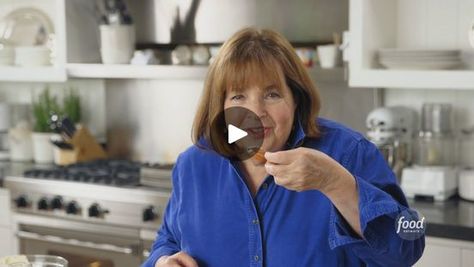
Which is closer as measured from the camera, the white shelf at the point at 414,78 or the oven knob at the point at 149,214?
the white shelf at the point at 414,78

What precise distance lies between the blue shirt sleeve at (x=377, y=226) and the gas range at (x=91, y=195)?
1.72 meters

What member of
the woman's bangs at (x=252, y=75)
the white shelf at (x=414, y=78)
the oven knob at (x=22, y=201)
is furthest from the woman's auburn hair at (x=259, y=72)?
the oven knob at (x=22, y=201)

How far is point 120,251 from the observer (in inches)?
131

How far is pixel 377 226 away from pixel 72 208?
2.22 meters

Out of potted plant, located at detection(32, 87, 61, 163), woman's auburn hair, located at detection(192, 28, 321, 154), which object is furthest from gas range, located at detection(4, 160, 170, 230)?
woman's auburn hair, located at detection(192, 28, 321, 154)

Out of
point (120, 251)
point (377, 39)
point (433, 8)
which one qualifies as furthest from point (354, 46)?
point (120, 251)

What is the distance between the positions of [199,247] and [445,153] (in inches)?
68.2

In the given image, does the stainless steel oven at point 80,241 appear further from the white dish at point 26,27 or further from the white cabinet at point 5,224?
the white dish at point 26,27

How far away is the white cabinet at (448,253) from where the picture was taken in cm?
261

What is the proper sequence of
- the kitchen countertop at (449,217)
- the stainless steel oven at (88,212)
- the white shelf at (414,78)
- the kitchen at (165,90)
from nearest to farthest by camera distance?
the kitchen countertop at (449,217)
the white shelf at (414,78)
the kitchen at (165,90)
the stainless steel oven at (88,212)

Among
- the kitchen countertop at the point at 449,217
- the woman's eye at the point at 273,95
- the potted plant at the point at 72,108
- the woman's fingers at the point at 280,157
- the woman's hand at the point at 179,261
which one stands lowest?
the kitchen countertop at the point at 449,217

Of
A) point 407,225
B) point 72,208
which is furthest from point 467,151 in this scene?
point 407,225

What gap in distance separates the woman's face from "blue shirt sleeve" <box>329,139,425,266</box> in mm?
181

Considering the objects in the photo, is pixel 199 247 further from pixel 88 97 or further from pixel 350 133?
pixel 88 97
